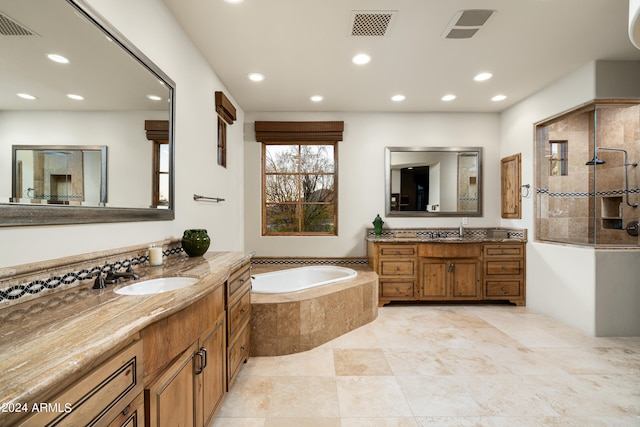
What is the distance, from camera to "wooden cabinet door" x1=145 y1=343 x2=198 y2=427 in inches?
40.7

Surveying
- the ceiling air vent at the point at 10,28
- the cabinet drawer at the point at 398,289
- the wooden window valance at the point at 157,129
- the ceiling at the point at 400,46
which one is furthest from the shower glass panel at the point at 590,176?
the ceiling air vent at the point at 10,28

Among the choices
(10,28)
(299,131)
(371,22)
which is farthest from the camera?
(299,131)

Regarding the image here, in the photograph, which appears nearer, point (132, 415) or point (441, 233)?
point (132, 415)

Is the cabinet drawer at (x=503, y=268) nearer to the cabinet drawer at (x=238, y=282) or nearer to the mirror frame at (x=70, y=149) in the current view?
the cabinet drawer at (x=238, y=282)

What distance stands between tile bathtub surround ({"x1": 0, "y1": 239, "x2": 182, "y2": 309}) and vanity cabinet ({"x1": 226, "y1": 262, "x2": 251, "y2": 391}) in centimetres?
59

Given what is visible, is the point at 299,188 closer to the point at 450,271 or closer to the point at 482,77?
the point at 450,271

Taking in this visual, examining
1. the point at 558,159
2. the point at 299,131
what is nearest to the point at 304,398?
the point at 299,131

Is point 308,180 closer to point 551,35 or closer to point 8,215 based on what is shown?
point 551,35

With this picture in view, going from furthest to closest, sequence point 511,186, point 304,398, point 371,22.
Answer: point 511,186 → point 371,22 → point 304,398

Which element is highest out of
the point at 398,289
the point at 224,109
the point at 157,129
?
the point at 224,109

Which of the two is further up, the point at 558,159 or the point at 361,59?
the point at 361,59

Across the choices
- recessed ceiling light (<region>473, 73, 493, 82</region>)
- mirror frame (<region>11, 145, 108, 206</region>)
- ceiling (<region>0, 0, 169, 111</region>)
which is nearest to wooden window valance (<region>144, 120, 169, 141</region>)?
ceiling (<region>0, 0, 169, 111</region>)

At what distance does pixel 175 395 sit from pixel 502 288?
4.09 m

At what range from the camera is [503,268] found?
13.1 feet
